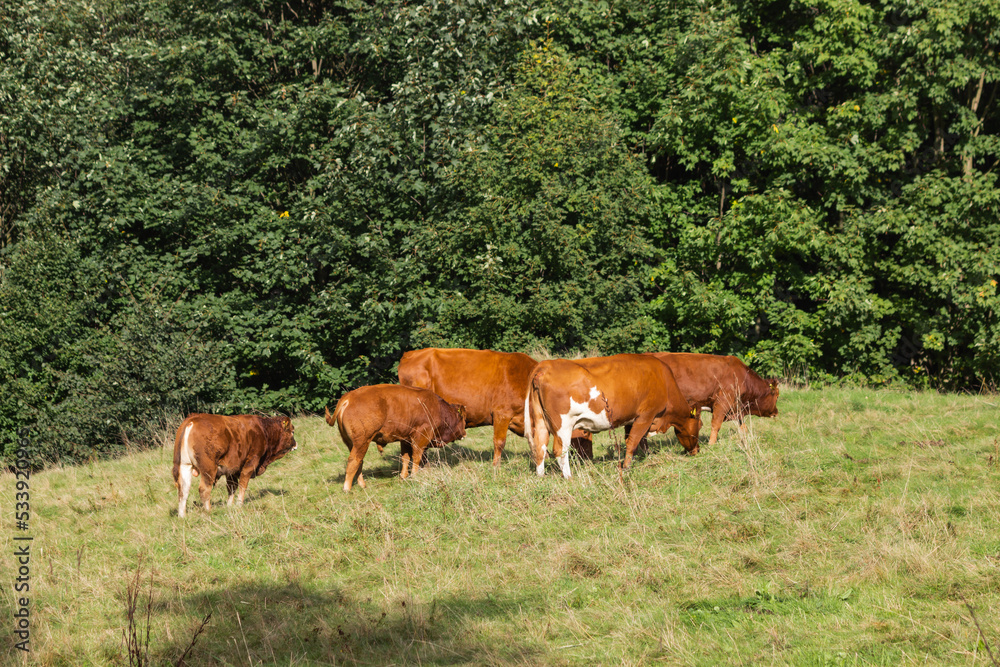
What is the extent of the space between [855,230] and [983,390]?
5.17 metres

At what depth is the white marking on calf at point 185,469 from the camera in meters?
10.2

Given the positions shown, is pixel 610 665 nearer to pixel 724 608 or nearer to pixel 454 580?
pixel 724 608

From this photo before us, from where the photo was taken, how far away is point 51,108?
2038cm

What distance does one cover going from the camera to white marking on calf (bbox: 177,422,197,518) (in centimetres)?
1021

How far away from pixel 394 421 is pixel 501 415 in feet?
7.34

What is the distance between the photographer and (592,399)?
10969mm

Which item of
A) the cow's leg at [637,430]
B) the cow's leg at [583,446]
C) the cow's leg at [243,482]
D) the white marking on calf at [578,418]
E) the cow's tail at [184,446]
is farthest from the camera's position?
the cow's leg at [583,446]

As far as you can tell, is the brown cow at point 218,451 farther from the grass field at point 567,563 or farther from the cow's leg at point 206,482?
the grass field at point 567,563

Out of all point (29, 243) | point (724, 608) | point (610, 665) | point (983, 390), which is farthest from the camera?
point (983, 390)

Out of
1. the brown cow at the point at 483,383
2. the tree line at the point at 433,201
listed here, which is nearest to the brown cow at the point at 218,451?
the brown cow at the point at 483,383

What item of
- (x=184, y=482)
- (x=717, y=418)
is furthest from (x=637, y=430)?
(x=184, y=482)

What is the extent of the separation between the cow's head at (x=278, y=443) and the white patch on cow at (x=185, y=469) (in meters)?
1.25

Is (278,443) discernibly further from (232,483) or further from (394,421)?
(394,421)

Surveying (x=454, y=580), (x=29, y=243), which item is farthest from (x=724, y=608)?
(x=29, y=243)
